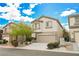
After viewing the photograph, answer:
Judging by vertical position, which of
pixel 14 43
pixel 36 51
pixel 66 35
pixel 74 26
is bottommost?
pixel 36 51

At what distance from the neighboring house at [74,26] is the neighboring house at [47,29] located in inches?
5.9

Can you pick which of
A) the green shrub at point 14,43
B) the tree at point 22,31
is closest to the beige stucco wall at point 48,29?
the tree at point 22,31

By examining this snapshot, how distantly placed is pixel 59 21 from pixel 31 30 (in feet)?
1.43

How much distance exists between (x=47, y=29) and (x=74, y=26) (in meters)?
0.40

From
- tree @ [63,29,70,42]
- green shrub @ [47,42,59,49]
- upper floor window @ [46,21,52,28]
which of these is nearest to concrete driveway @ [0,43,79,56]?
green shrub @ [47,42,59,49]

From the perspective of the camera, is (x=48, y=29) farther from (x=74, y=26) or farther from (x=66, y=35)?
(x=74, y=26)

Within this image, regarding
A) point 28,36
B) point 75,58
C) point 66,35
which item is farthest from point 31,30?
point 75,58

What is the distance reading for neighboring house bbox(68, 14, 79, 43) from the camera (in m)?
3.11

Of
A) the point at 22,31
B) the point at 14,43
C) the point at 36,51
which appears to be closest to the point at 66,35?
the point at 36,51

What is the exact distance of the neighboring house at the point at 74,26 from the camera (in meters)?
3.11

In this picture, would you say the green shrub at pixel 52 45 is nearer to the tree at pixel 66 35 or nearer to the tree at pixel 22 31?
the tree at pixel 66 35

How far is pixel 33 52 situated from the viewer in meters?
3.11

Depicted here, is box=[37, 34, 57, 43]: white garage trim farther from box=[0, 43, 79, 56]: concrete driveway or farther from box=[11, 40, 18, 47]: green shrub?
box=[11, 40, 18, 47]: green shrub

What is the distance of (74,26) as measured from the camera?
3121 mm
